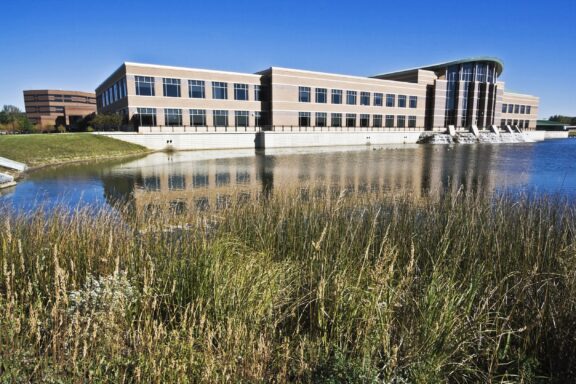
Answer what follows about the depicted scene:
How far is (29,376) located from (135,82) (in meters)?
47.6

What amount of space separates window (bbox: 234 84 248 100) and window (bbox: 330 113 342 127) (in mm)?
14994

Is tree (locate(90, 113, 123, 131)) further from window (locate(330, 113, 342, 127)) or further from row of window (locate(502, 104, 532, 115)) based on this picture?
row of window (locate(502, 104, 532, 115))

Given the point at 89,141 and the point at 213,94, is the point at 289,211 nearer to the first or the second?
the point at 89,141

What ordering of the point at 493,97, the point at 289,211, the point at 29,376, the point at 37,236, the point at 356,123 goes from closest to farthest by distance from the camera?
the point at 29,376
the point at 37,236
the point at 289,211
the point at 356,123
the point at 493,97

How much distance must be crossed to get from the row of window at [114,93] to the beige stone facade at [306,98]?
0.13 m

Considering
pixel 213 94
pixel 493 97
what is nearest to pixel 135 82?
pixel 213 94

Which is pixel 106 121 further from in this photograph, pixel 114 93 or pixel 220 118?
pixel 220 118

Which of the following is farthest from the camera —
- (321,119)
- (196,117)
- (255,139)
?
(321,119)

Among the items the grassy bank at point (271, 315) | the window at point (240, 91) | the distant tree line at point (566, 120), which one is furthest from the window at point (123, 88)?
the distant tree line at point (566, 120)

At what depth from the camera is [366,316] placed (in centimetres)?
360

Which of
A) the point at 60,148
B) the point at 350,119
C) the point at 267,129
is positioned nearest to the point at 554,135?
the point at 350,119

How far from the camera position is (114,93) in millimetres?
52906

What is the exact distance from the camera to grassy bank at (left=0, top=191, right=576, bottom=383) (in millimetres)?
3051

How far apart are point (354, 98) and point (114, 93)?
3699cm
